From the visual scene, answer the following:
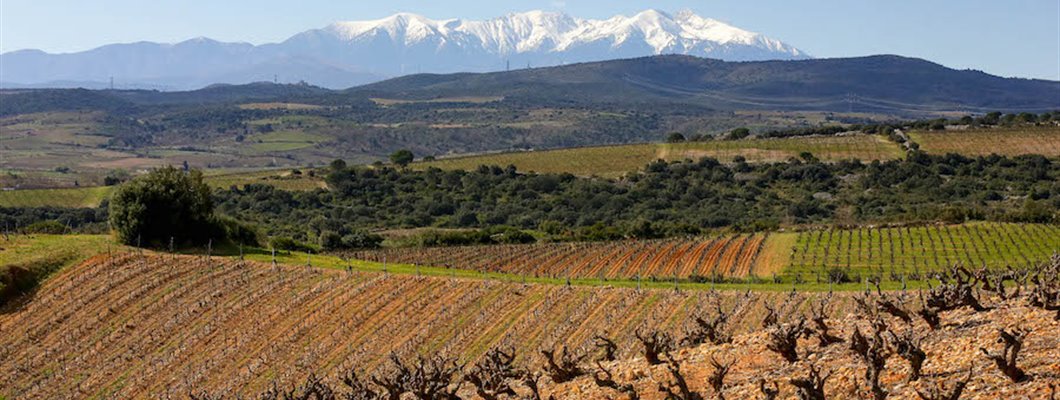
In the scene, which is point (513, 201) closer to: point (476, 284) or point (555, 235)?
point (555, 235)

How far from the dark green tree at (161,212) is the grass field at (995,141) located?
92913 millimetres

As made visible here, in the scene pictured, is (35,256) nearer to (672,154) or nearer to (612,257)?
(612,257)

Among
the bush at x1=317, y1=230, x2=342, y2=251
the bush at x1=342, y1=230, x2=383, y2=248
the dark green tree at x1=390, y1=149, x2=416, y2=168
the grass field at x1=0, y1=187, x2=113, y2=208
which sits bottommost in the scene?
the grass field at x1=0, y1=187, x2=113, y2=208

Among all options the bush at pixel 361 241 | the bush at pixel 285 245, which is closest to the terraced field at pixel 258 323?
the bush at pixel 285 245

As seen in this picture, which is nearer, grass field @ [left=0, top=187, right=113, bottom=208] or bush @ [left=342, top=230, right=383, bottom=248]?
bush @ [left=342, top=230, right=383, bottom=248]

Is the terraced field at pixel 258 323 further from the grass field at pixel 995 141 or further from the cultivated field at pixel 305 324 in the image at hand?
the grass field at pixel 995 141

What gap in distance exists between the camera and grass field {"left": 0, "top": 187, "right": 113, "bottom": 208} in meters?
100

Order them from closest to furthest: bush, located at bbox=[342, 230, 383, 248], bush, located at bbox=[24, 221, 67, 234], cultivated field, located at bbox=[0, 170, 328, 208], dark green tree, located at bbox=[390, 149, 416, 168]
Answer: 1. bush, located at bbox=[24, 221, 67, 234]
2. bush, located at bbox=[342, 230, 383, 248]
3. cultivated field, located at bbox=[0, 170, 328, 208]
4. dark green tree, located at bbox=[390, 149, 416, 168]

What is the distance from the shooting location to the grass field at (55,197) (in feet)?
329

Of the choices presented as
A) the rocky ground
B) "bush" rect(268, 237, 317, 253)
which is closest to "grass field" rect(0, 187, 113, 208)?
"bush" rect(268, 237, 317, 253)

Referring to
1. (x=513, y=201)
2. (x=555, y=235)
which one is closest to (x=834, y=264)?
(x=555, y=235)

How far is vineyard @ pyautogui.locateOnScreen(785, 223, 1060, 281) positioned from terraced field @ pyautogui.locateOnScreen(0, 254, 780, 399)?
20.3m

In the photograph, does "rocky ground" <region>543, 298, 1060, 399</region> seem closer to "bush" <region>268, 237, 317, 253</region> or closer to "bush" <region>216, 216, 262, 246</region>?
"bush" <region>216, 216, 262, 246</region>

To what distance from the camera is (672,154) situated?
13212cm
